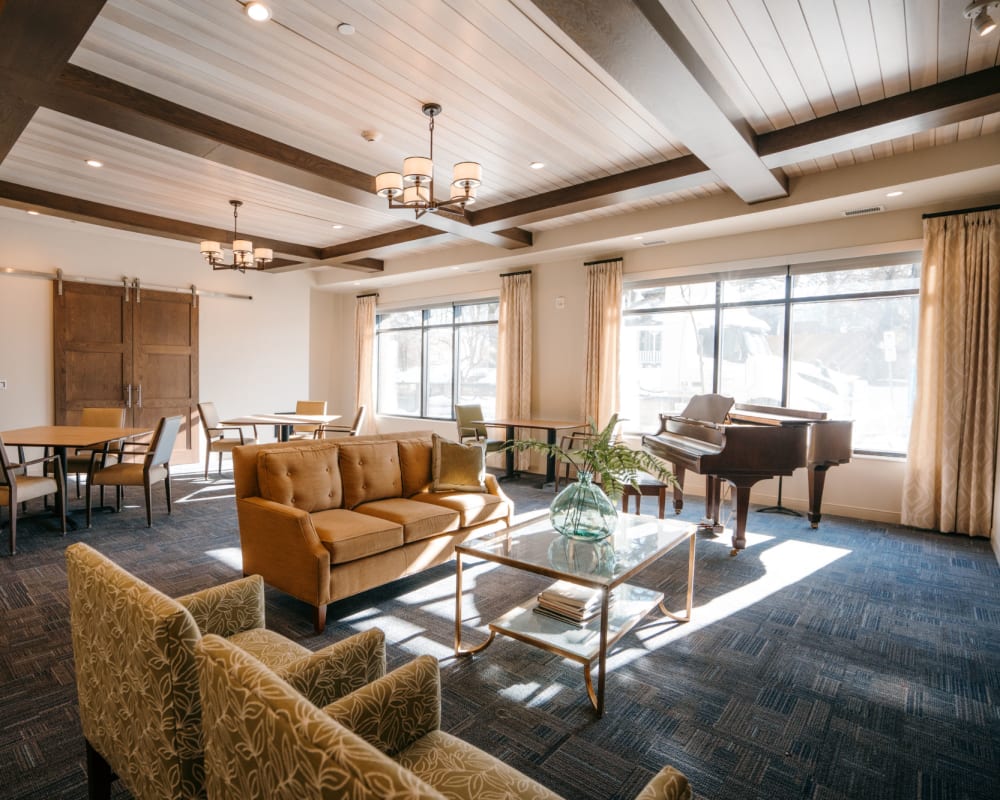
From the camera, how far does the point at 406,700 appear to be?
1.28 m

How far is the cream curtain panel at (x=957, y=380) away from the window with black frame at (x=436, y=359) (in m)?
4.91

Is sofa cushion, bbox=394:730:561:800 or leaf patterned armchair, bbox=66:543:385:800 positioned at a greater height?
leaf patterned armchair, bbox=66:543:385:800

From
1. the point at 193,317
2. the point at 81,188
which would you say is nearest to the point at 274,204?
the point at 81,188

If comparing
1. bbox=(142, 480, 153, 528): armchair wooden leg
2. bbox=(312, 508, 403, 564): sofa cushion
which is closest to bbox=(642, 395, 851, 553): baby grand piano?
bbox=(312, 508, 403, 564): sofa cushion

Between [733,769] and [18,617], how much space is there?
3.46 meters

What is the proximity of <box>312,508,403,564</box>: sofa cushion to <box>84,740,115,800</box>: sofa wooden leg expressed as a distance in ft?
4.27

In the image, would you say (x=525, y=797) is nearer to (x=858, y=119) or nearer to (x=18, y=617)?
(x=18, y=617)

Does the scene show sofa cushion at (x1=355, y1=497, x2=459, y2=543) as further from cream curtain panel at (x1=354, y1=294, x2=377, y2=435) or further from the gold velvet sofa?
cream curtain panel at (x1=354, y1=294, x2=377, y2=435)

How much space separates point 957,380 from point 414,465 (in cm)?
449

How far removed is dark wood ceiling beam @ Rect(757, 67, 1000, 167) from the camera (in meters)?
3.15

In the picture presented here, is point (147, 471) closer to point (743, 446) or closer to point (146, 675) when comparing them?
point (146, 675)

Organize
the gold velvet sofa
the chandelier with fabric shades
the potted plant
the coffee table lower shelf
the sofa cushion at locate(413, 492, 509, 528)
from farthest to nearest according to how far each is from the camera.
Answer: the sofa cushion at locate(413, 492, 509, 528) → the chandelier with fabric shades → the gold velvet sofa → the potted plant → the coffee table lower shelf

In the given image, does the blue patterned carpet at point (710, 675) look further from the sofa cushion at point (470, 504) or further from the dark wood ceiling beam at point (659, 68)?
the dark wood ceiling beam at point (659, 68)

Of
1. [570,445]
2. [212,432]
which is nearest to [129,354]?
[212,432]
